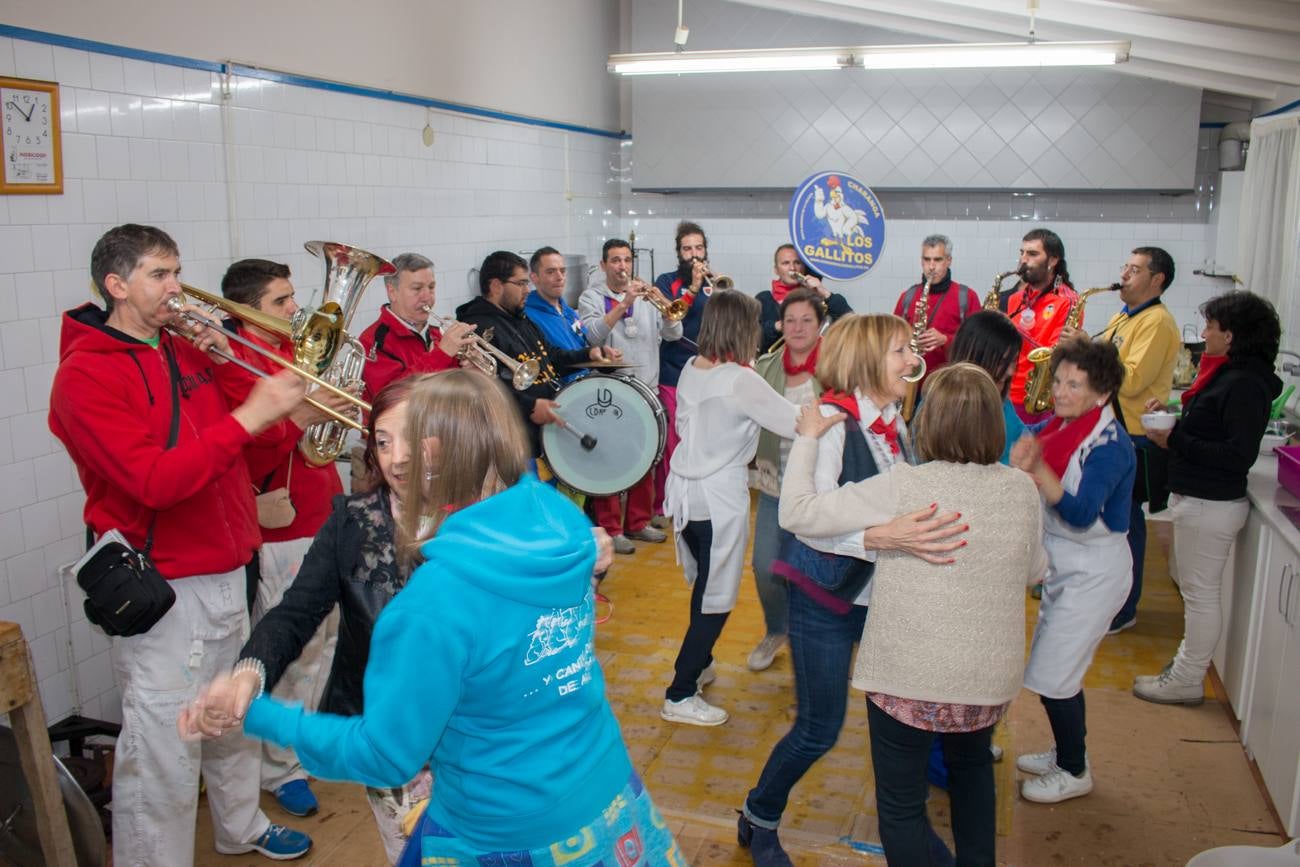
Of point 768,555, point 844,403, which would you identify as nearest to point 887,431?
point 844,403

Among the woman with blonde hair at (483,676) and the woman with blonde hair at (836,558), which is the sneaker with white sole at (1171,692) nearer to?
the woman with blonde hair at (836,558)

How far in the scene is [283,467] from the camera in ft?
12.4

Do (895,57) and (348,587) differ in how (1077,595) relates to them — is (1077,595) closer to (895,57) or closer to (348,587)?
(348,587)

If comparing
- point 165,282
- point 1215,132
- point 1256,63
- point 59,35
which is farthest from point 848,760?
point 1215,132

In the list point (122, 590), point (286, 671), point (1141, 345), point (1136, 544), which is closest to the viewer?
point (122, 590)

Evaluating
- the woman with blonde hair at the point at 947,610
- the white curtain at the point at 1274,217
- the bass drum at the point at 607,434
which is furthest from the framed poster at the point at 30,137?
the white curtain at the point at 1274,217

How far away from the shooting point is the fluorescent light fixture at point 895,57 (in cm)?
609

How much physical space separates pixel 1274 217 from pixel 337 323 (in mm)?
5852

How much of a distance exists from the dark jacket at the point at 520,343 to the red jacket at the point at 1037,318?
2400mm

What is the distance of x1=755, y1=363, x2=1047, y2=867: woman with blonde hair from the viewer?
8.30 ft

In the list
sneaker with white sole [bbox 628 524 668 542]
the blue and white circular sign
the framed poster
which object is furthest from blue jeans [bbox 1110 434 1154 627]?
the framed poster

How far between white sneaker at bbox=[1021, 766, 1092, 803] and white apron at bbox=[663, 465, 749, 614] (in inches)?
48.2

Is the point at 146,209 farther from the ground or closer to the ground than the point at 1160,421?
farther from the ground

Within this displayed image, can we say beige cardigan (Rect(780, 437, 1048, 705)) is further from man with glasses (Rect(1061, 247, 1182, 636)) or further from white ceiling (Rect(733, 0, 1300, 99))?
white ceiling (Rect(733, 0, 1300, 99))
